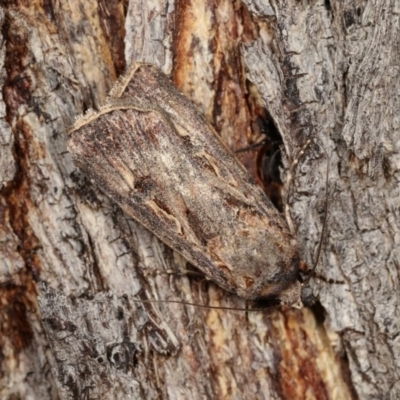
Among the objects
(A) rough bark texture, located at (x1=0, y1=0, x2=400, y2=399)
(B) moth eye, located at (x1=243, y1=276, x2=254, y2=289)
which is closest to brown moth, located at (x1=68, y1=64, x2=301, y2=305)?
(B) moth eye, located at (x1=243, y1=276, x2=254, y2=289)

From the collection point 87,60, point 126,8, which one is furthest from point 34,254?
point 126,8

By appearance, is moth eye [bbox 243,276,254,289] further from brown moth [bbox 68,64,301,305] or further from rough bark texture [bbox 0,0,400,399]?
rough bark texture [bbox 0,0,400,399]

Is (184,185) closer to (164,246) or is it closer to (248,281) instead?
(164,246)

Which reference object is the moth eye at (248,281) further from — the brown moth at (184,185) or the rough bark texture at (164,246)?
the rough bark texture at (164,246)

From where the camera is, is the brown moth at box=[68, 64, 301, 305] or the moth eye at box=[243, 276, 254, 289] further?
the moth eye at box=[243, 276, 254, 289]

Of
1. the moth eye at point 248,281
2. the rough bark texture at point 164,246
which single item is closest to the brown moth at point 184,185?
the moth eye at point 248,281

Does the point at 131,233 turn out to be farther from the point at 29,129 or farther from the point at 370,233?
the point at 370,233

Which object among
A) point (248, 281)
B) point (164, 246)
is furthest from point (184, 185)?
→ point (248, 281)
